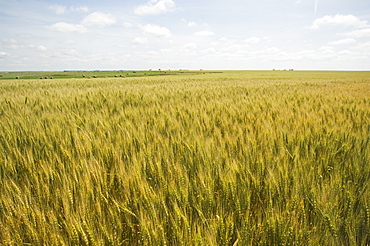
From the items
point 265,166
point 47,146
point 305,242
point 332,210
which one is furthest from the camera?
point 47,146

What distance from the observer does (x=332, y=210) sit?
96 cm

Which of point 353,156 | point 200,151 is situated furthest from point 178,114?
point 353,156

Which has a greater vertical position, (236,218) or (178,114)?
(178,114)

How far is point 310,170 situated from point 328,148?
569mm

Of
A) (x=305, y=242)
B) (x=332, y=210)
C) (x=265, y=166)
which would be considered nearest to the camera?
(x=305, y=242)

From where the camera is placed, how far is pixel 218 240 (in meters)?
0.86

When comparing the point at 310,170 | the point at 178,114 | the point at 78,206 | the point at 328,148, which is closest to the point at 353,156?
the point at 328,148

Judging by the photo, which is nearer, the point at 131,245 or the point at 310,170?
the point at 131,245

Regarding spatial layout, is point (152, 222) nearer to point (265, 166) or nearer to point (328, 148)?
point (265, 166)

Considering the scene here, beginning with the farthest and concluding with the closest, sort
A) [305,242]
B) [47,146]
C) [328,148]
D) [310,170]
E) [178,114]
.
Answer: [178,114]
[47,146]
[328,148]
[310,170]
[305,242]

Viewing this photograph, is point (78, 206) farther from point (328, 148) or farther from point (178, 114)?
point (178, 114)

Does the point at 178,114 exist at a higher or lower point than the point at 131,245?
higher

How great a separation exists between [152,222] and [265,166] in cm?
83

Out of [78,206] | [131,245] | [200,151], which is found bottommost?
[131,245]
